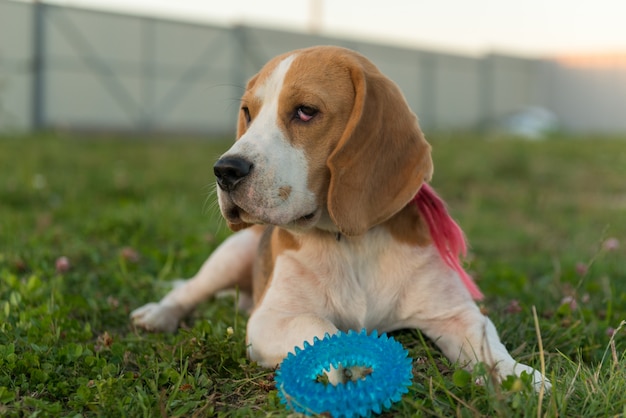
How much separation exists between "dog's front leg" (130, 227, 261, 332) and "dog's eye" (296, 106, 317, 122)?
1.49 metres

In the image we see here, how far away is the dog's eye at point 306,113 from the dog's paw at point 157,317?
5.41ft

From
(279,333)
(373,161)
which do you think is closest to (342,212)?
(373,161)

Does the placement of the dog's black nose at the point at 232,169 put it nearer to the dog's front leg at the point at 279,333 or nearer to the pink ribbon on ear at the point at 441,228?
the dog's front leg at the point at 279,333

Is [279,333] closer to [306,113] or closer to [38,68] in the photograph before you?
[306,113]

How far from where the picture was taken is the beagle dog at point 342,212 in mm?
3230

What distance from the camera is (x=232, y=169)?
123 inches

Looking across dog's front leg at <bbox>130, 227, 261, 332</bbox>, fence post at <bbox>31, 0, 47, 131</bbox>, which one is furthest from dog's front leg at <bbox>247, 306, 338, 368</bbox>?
fence post at <bbox>31, 0, 47, 131</bbox>

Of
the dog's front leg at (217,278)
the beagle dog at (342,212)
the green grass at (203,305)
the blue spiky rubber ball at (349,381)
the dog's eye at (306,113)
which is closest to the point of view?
the blue spiky rubber ball at (349,381)

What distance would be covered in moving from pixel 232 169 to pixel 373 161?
633 millimetres

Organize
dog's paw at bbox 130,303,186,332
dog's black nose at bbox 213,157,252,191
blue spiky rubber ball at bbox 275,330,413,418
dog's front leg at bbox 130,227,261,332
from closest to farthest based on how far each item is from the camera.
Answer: blue spiky rubber ball at bbox 275,330,413,418 → dog's black nose at bbox 213,157,252,191 → dog's paw at bbox 130,303,186,332 → dog's front leg at bbox 130,227,261,332

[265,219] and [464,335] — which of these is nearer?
[265,219]

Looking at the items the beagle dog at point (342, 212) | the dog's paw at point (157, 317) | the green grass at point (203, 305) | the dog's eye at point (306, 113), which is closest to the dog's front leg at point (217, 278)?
the dog's paw at point (157, 317)

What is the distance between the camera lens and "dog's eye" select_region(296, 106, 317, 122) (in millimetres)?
3354

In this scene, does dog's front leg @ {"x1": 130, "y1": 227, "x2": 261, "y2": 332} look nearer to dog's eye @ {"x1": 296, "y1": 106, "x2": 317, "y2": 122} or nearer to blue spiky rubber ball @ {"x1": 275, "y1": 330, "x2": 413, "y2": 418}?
dog's eye @ {"x1": 296, "y1": 106, "x2": 317, "y2": 122}
